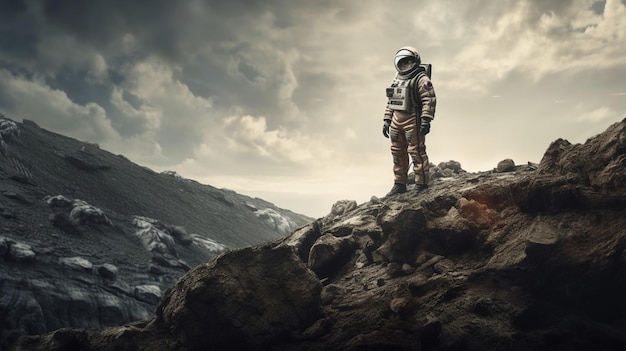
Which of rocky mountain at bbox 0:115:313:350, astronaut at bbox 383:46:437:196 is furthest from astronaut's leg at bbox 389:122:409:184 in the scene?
rocky mountain at bbox 0:115:313:350

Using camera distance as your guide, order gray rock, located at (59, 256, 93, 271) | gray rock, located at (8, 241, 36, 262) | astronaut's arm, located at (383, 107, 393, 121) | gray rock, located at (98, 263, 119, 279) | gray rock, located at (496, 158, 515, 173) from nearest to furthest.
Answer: gray rock, located at (496, 158, 515, 173), astronaut's arm, located at (383, 107, 393, 121), gray rock, located at (8, 241, 36, 262), gray rock, located at (59, 256, 93, 271), gray rock, located at (98, 263, 119, 279)

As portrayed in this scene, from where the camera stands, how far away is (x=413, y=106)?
11.0 metres

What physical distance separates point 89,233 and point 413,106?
1414 cm

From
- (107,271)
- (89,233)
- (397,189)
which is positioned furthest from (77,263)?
(397,189)

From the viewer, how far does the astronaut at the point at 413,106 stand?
1068 cm

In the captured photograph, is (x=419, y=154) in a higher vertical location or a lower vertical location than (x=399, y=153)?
lower

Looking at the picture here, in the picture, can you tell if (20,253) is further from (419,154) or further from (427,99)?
(427,99)

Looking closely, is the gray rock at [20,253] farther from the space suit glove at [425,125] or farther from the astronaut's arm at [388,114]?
the space suit glove at [425,125]

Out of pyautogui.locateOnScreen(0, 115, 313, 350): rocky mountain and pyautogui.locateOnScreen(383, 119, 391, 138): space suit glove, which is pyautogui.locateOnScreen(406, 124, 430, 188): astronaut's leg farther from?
pyautogui.locateOnScreen(0, 115, 313, 350): rocky mountain

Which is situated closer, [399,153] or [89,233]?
[399,153]

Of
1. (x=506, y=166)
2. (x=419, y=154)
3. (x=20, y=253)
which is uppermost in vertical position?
(x=419, y=154)

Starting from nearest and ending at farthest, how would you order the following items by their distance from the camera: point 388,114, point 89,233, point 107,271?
1. point 388,114
2. point 107,271
3. point 89,233

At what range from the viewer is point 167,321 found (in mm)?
6566

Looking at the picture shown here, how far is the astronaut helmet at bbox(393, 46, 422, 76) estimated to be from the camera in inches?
431
